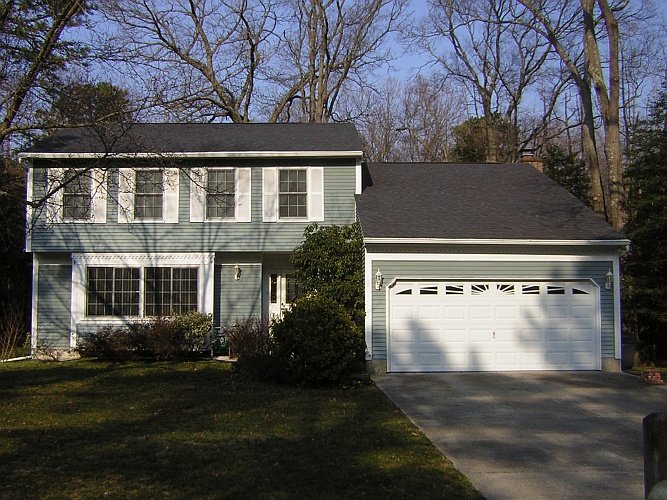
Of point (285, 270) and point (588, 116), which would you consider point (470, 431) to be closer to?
point (285, 270)

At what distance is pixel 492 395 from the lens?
11805 millimetres

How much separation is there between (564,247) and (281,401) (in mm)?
7646

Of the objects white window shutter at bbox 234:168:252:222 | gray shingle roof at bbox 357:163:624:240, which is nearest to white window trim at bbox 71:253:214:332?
white window shutter at bbox 234:168:252:222

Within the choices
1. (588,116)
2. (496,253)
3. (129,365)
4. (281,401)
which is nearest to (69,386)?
(129,365)

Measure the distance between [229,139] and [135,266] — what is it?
14.3 ft

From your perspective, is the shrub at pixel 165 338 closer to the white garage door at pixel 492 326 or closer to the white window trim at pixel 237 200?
the white window trim at pixel 237 200

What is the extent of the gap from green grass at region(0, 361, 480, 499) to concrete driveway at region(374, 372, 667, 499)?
1.50 feet

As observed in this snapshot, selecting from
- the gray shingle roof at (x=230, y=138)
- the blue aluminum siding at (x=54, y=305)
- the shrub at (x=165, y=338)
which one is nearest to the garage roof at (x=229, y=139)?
the gray shingle roof at (x=230, y=138)

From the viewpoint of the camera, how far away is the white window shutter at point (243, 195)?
17.6 metres

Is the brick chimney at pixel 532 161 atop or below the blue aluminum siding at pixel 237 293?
atop

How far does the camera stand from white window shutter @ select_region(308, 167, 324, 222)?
1748 cm

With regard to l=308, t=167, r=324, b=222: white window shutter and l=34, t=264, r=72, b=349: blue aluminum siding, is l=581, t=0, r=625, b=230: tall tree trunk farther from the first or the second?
l=34, t=264, r=72, b=349: blue aluminum siding

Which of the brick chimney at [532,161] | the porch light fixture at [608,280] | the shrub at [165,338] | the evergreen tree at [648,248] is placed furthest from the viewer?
the brick chimney at [532,161]

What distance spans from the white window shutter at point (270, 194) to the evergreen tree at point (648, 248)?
9.08m
